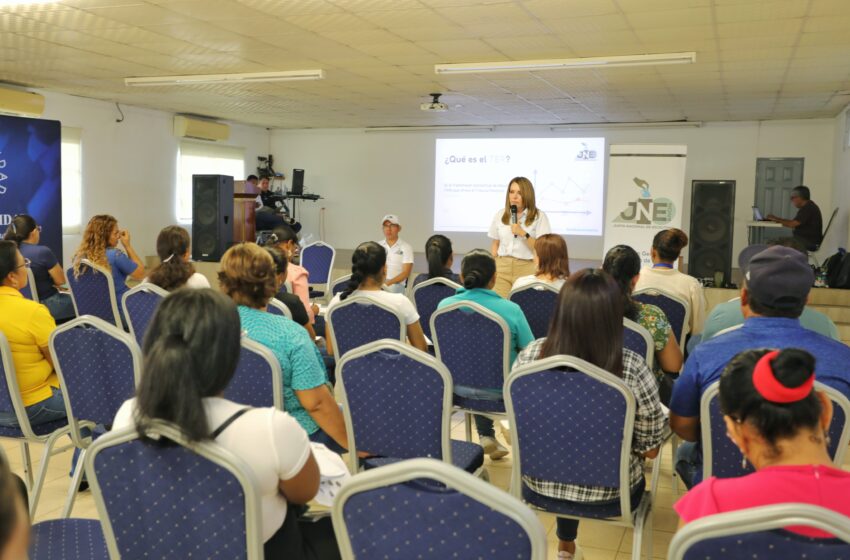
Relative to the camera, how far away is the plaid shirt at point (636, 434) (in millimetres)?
2406

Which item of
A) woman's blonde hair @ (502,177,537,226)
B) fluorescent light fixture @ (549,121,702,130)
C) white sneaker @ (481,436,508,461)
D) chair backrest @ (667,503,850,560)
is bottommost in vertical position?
white sneaker @ (481,436,508,461)

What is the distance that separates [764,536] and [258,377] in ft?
5.82

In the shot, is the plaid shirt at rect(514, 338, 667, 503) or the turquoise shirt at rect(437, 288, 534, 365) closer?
the plaid shirt at rect(514, 338, 667, 503)

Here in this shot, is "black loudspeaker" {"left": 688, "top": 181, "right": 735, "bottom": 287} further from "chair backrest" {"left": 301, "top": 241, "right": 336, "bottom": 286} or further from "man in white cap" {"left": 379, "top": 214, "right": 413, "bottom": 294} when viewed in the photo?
"chair backrest" {"left": 301, "top": 241, "right": 336, "bottom": 286}

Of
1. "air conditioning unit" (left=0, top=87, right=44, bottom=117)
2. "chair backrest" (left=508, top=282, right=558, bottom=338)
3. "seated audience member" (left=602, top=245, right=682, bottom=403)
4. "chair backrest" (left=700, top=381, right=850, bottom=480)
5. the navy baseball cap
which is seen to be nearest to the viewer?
"chair backrest" (left=700, top=381, right=850, bottom=480)

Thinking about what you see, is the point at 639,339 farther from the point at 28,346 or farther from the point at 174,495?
the point at 28,346

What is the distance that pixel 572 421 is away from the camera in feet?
7.84

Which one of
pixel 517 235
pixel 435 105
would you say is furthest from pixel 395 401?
pixel 435 105

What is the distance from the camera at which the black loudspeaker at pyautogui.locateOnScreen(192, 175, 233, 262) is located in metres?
11.0

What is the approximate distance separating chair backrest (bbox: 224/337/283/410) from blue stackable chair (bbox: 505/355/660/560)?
0.77 metres

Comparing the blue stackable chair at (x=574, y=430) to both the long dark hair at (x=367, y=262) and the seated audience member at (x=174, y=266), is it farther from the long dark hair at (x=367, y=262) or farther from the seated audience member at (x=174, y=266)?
the seated audience member at (x=174, y=266)

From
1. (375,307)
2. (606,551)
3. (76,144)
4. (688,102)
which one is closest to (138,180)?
(76,144)

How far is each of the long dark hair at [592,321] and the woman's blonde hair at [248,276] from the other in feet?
3.57

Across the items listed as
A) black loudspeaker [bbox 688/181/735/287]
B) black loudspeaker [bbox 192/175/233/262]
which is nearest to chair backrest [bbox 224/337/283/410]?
black loudspeaker [bbox 688/181/735/287]
